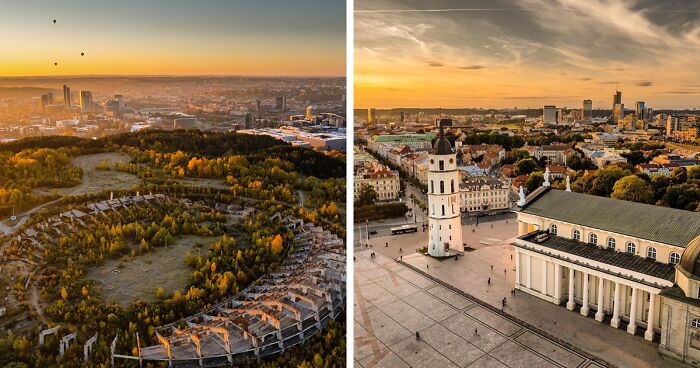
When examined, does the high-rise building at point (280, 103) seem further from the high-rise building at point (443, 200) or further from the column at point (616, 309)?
the high-rise building at point (443, 200)

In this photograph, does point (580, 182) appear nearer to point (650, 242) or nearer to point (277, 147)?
point (650, 242)

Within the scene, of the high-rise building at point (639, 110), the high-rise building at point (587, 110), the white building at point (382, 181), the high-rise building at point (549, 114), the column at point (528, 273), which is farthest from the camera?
the high-rise building at point (549, 114)

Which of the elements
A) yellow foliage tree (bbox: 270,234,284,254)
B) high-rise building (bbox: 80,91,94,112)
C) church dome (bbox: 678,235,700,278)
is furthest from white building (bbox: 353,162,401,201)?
high-rise building (bbox: 80,91,94,112)

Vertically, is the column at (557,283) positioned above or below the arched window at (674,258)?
below

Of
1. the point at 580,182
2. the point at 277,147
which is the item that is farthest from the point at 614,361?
the point at 580,182

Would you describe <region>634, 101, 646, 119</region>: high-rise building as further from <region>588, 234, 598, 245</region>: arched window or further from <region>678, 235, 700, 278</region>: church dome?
<region>678, 235, 700, 278</region>: church dome

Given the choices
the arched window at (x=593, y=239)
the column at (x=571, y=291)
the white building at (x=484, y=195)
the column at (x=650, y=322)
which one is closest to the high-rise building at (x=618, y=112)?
the white building at (x=484, y=195)
